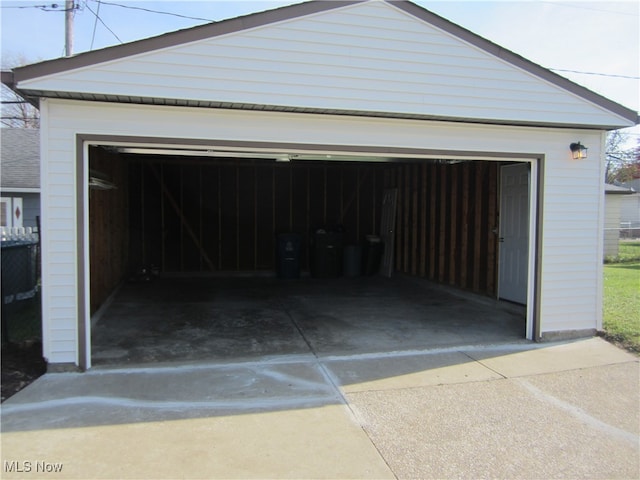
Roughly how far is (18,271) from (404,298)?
6436 mm

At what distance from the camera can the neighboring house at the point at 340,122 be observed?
4.72 metres

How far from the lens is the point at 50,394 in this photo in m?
4.20

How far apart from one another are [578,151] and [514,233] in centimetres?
208

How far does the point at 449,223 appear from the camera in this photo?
9695mm

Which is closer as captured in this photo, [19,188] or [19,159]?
[19,188]

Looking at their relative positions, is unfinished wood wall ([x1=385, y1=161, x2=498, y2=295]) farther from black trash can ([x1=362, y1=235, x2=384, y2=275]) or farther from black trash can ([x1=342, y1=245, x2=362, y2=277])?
black trash can ([x1=342, y1=245, x2=362, y2=277])

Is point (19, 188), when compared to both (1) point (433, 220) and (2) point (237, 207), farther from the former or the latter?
(1) point (433, 220)

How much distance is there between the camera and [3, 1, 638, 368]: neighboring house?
15.5 feet

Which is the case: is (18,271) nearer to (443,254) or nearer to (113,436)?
Result: (113,436)

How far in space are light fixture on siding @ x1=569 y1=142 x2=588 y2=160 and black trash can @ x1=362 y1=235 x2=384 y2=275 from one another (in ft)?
20.9

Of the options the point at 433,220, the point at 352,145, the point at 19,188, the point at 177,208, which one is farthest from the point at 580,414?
the point at 19,188

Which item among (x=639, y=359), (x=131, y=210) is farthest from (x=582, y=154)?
(x=131, y=210)

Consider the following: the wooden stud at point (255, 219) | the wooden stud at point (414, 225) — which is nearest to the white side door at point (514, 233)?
the wooden stud at point (414, 225)

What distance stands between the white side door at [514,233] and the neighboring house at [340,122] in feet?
0.09
